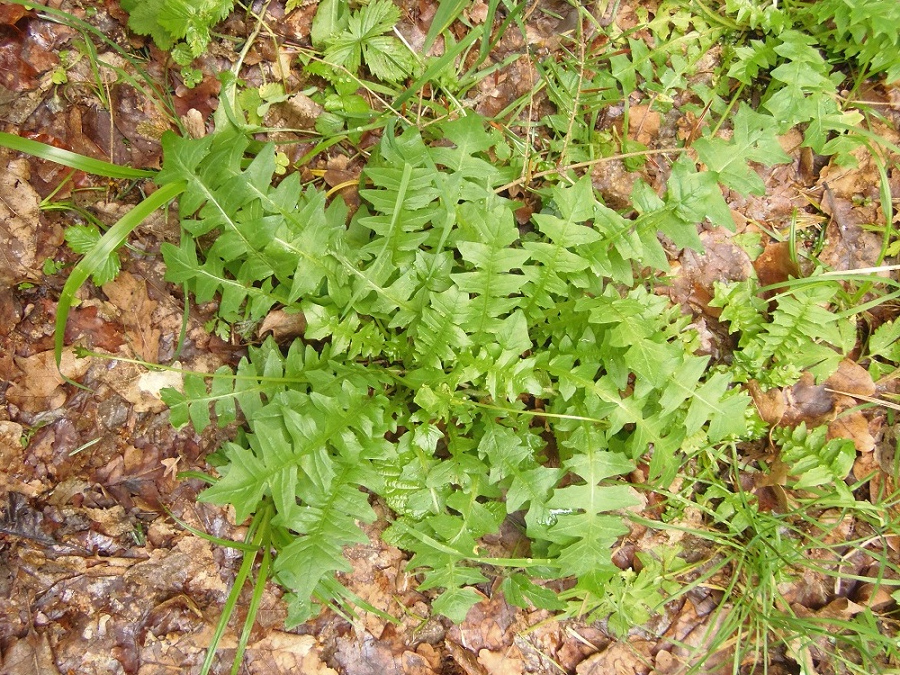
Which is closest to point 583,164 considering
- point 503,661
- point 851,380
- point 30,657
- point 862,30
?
point 862,30

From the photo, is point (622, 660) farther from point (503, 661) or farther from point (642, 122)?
point (642, 122)

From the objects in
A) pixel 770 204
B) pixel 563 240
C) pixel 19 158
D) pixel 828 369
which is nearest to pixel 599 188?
pixel 563 240

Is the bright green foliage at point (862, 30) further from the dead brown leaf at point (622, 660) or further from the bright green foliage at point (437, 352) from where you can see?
the dead brown leaf at point (622, 660)

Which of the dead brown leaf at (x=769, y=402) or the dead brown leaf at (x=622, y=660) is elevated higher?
the dead brown leaf at (x=769, y=402)

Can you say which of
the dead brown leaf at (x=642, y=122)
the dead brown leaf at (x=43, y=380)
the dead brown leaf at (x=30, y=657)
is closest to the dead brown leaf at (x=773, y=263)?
the dead brown leaf at (x=642, y=122)

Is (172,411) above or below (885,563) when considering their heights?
above

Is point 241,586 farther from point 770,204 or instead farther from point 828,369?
point 770,204
